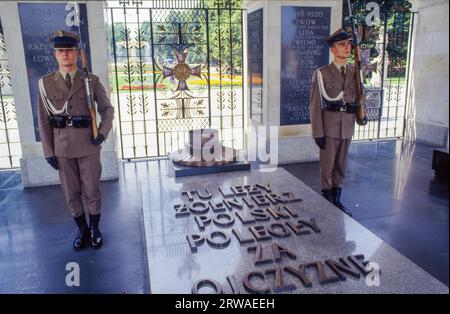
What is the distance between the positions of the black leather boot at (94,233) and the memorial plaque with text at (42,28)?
2288 millimetres

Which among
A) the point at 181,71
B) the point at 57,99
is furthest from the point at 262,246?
the point at 181,71

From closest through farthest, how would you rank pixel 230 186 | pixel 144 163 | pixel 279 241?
pixel 279 241 → pixel 230 186 → pixel 144 163

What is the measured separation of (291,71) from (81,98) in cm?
338

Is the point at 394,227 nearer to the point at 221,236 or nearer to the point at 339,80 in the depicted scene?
the point at 339,80

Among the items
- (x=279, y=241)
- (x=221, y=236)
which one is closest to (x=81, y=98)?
(x=221, y=236)

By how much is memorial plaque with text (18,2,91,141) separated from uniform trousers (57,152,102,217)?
198 cm

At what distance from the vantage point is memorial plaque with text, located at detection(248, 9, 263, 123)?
19.1 feet


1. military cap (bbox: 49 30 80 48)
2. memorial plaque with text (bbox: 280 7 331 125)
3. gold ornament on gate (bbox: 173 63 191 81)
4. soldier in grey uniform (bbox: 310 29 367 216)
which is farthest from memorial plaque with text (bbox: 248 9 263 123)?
military cap (bbox: 49 30 80 48)

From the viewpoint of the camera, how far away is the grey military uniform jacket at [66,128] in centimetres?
331

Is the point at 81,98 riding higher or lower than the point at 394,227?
higher

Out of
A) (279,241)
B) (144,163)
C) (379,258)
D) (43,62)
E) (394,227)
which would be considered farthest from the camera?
(144,163)

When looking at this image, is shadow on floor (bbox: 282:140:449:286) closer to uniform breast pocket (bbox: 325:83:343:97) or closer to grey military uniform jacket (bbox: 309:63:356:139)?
grey military uniform jacket (bbox: 309:63:356:139)

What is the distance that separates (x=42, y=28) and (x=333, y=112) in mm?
3628

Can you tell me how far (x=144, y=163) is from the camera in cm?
607
